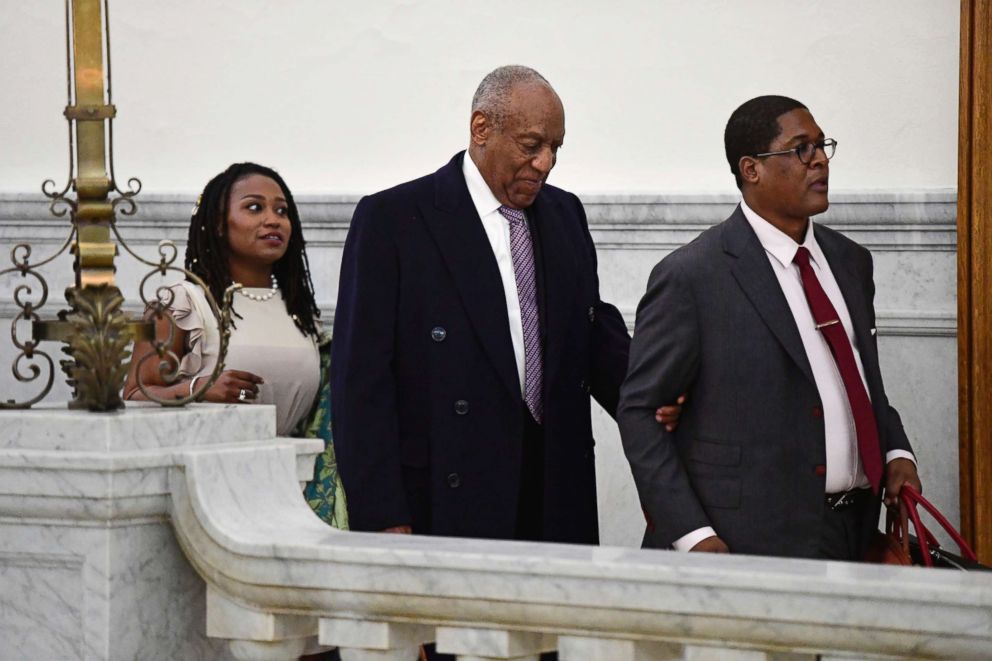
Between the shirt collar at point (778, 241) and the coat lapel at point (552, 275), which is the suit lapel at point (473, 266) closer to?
the coat lapel at point (552, 275)

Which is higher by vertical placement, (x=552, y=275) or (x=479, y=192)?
(x=479, y=192)

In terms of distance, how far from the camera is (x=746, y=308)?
3.46 metres

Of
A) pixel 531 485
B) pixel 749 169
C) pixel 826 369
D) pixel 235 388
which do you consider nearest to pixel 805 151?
pixel 749 169

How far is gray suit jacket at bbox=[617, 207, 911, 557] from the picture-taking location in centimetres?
337

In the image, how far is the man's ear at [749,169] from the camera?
3605 millimetres

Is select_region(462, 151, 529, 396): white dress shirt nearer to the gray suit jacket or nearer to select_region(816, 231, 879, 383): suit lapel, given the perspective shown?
the gray suit jacket

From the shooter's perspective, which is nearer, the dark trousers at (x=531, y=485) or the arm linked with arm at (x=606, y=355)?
the dark trousers at (x=531, y=485)

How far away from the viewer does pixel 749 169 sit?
3619 mm

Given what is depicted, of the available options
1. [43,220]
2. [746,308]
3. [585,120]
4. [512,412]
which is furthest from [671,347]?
[43,220]

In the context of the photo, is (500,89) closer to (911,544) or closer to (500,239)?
(500,239)

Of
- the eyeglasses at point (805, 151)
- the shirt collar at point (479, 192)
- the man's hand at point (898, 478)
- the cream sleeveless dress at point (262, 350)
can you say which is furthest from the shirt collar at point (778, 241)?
the cream sleeveless dress at point (262, 350)

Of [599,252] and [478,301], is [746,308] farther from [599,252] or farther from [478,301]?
[599,252]

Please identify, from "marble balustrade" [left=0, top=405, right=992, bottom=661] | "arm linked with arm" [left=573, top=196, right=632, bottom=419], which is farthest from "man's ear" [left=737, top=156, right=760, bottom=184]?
"marble balustrade" [left=0, top=405, right=992, bottom=661]

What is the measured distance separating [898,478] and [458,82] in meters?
2.52
